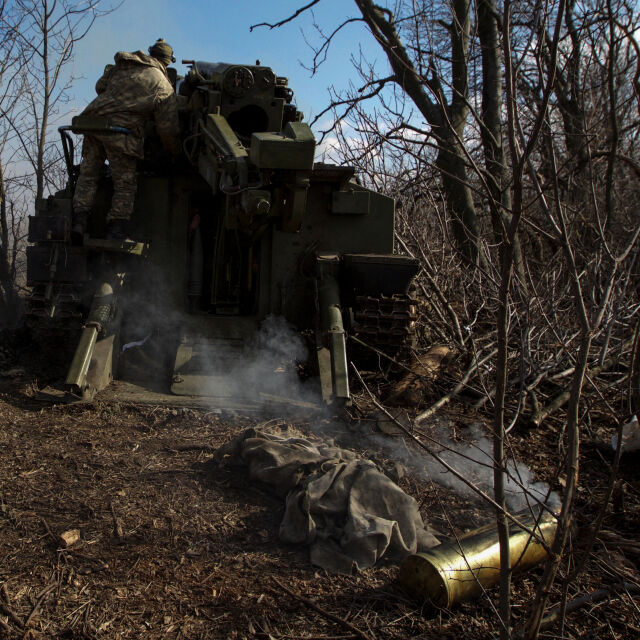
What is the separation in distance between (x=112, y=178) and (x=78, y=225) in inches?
20.0

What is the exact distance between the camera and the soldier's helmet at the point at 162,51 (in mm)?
6625

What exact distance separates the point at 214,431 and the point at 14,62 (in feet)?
21.2

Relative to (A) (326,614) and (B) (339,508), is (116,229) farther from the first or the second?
(A) (326,614)

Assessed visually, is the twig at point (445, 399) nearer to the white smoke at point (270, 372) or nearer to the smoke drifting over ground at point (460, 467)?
the smoke drifting over ground at point (460, 467)

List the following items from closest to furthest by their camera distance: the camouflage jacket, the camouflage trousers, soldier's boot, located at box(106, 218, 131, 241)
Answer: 1. the camouflage jacket
2. the camouflage trousers
3. soldier's boot, located at box(106, 218, 131, 241)

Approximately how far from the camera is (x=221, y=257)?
6590 mm

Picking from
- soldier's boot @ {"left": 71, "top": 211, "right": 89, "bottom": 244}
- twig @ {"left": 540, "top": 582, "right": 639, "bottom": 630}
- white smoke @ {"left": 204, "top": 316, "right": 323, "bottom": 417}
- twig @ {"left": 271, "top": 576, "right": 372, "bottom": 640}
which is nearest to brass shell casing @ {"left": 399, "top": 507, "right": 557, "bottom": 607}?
twig @ {"left": 540, "top": 582, "right": 639, "bottom": 630}

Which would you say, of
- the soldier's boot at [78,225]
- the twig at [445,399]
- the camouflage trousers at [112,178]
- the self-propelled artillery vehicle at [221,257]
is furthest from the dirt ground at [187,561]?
the camouflage trousers at [112,178]

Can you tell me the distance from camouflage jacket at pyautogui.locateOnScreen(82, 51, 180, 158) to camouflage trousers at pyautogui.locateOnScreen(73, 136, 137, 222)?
0.15m

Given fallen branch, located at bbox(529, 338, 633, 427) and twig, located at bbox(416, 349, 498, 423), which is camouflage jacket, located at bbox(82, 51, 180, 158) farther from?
fallen branch, located at bbox(529, 338, 633, 427)

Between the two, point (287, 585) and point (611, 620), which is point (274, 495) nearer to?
point (287, 585)

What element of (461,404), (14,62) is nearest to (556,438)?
(461,404)

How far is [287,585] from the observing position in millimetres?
2994

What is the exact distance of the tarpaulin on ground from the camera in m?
3.23
